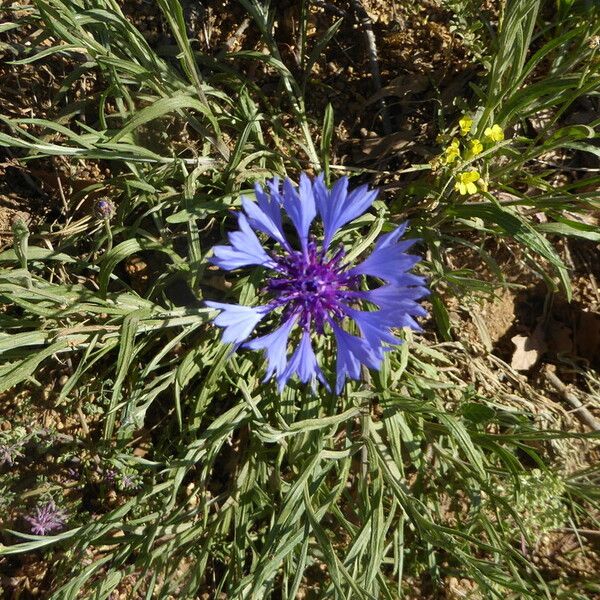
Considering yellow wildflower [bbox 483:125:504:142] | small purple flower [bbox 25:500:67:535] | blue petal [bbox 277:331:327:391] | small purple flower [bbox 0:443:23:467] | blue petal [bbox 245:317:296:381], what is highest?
yellow wildflower [bbox 483:125:504:142]

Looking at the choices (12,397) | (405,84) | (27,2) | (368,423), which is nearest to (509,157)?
(405,84)

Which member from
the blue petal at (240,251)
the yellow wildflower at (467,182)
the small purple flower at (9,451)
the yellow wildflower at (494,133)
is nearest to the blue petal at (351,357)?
the blue petal at (240,251)

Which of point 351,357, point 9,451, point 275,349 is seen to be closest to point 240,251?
point 275,349

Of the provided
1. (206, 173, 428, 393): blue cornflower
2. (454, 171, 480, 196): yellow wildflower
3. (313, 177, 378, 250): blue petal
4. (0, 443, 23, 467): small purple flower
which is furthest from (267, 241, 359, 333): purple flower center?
(0, 443, 23, 467): small purple flower

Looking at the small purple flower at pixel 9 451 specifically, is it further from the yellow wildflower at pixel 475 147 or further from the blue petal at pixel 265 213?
the yellow wildflower at pixel 475 147

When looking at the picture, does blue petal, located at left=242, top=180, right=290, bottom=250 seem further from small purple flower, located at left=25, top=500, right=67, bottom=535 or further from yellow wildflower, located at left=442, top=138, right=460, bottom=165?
small purple flower, located at left=25, top=500, right=67, bottom=535

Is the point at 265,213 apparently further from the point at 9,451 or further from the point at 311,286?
the point at 9,451

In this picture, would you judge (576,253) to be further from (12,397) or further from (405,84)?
(12,397)
